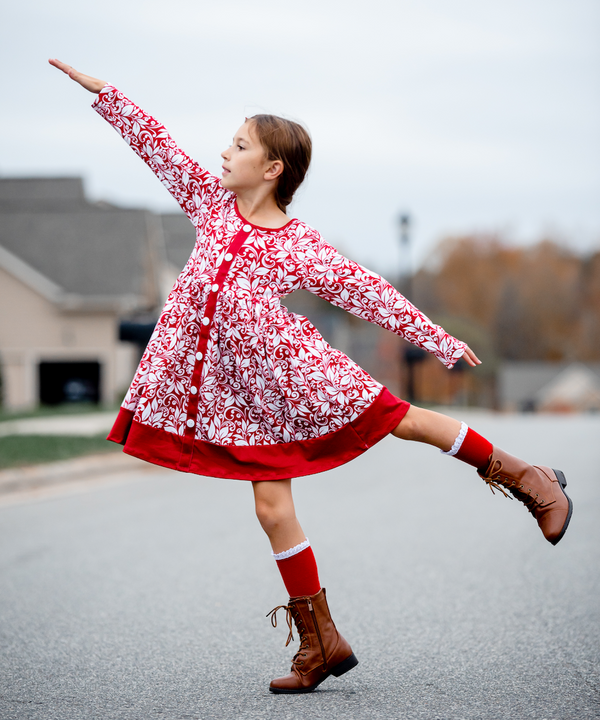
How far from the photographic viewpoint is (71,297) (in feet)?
74.0

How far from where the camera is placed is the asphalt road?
308 cm

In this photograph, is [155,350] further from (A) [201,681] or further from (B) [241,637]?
(B) [241,637]

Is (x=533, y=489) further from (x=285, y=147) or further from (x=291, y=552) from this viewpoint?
(x=285, y=147)

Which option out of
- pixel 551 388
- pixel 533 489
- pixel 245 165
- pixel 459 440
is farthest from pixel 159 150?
pixel 551 388

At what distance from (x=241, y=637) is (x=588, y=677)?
1397mm

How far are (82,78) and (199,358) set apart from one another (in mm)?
1222

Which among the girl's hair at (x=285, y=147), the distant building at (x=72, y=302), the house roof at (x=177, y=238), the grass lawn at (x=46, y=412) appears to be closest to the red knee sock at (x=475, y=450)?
the girl's hair at (x=285, y=147)

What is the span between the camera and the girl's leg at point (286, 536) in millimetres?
3145

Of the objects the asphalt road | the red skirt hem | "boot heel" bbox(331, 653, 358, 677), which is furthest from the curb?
"boot heel" bbox(331, 653, 358, 677)

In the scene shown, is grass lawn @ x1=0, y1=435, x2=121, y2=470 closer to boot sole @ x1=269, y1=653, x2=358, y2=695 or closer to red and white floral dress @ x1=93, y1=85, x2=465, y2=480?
red and white floral dress @ x1=93, y1=85, x2=465, y2=480

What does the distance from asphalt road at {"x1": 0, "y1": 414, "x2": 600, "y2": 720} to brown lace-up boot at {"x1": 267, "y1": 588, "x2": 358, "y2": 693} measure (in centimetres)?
7

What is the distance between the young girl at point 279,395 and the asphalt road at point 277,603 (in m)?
0.38

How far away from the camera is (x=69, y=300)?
22.5 meters

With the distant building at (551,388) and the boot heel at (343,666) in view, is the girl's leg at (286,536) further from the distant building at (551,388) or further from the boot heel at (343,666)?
the distant building at (551,388)
